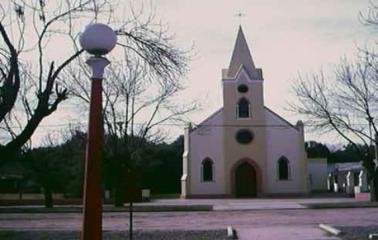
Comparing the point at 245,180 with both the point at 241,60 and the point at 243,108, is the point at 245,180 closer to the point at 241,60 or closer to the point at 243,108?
the point at 243,108

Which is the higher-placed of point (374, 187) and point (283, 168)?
point (283, 168)

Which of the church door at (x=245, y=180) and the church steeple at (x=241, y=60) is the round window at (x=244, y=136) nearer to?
the church door at (x=245, y=180)

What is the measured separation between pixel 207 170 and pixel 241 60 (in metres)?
11.1

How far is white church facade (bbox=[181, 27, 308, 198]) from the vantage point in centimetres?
5444

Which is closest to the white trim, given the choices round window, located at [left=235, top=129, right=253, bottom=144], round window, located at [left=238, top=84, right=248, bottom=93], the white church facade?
the white church facade

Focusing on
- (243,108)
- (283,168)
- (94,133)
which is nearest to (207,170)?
(243,108)

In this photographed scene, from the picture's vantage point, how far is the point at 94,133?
6.82 m

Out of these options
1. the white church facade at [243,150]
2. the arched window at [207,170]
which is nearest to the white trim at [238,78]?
the white church facade at [243,150]

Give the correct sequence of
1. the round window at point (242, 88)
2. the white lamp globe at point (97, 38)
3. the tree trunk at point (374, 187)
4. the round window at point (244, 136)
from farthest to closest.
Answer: the round window at point (242, 88)
the round window at point (244, 136)
the tree trunk at point (374, 187)
the white lamp globe at point (97, 38)

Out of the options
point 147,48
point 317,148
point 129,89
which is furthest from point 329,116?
point 317,148

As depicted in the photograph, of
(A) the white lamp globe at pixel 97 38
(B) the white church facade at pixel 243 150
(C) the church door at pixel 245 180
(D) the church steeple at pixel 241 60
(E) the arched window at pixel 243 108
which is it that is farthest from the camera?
(D) the church steeple at pixel 241 60

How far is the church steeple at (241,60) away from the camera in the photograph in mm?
56688

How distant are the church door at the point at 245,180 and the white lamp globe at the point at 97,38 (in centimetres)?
4812

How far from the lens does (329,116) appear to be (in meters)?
Result: 37.8
